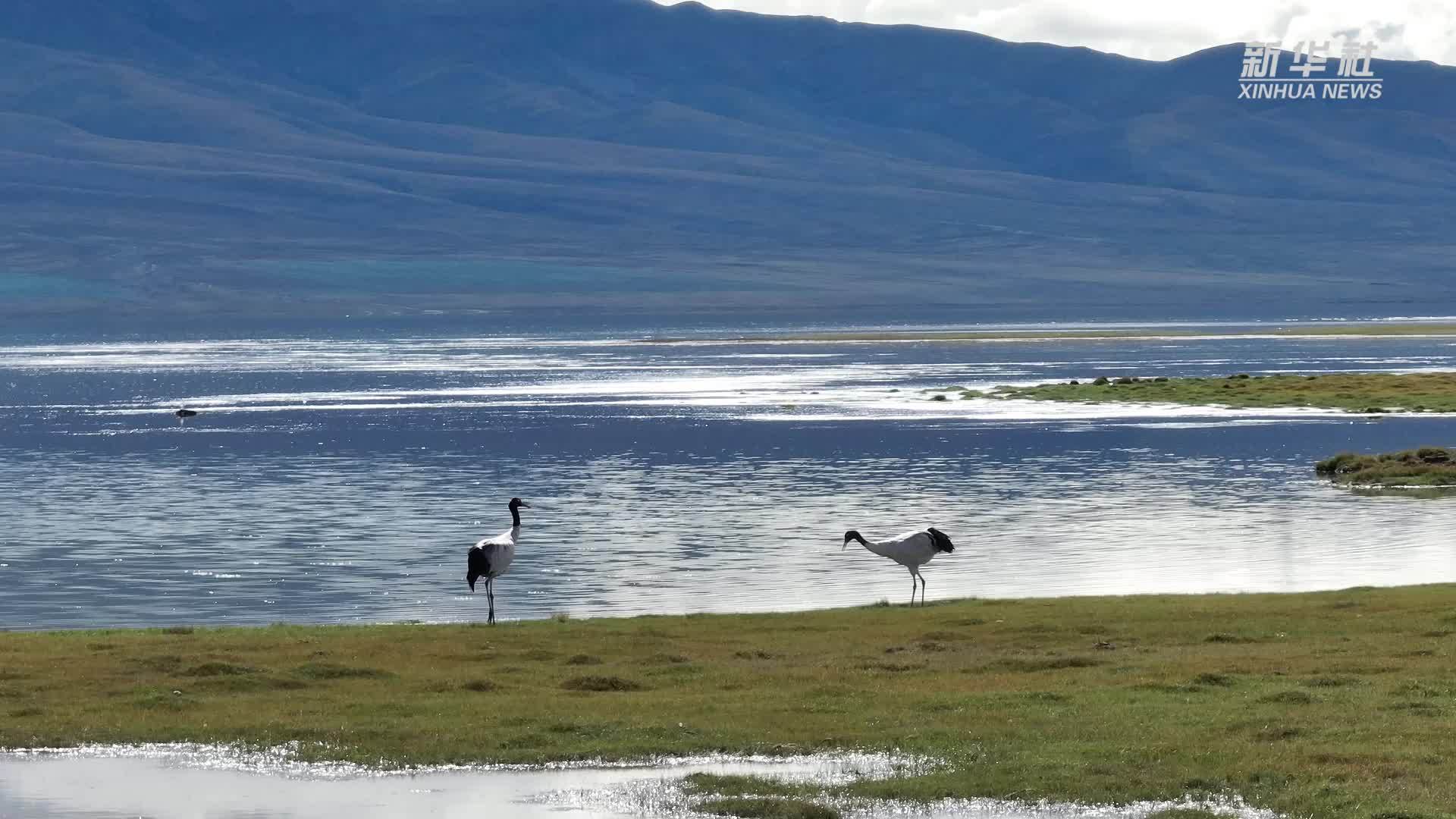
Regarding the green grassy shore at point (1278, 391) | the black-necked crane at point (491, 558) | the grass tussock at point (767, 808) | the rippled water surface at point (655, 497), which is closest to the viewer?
the grass tussock at point (767, 808)

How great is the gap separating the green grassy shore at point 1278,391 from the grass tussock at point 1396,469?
22.9 metres

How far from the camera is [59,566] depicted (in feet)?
131

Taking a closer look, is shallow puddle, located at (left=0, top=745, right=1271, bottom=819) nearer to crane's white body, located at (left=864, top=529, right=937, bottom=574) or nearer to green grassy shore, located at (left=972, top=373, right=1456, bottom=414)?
crane's white body, located at (left=864, top=529, right=937, bottom=574)

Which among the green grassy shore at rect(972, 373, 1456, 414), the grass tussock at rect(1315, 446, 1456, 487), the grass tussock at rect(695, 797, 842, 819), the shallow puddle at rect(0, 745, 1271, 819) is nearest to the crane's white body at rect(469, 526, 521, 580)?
the shallow puddle at rect(0, 745, 1271, 819)

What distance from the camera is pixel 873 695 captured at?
20.8 meters

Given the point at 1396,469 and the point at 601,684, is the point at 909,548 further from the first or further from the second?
the point at 1396,469

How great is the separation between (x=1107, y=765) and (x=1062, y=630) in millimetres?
8709

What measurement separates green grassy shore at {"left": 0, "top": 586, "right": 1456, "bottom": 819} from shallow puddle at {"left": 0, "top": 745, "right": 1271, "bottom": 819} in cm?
34

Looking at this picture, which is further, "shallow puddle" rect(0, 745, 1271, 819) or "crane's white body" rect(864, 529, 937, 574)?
"crane's white body" rect(864, 529, 937, 574)

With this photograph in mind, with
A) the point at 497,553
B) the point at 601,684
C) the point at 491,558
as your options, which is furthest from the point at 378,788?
the point at 497,553

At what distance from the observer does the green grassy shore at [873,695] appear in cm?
1686

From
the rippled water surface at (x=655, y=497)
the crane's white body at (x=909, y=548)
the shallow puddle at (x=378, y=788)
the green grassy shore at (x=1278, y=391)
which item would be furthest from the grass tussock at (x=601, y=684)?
the green grassy shore at (x=1278, y=391)

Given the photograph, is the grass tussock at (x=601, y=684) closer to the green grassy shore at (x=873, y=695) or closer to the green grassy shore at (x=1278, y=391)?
the green grassy shore at (x=873, y=695)

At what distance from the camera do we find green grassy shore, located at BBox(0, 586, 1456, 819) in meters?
16.9
